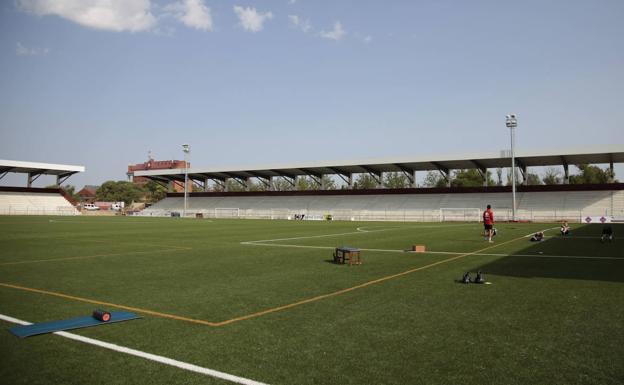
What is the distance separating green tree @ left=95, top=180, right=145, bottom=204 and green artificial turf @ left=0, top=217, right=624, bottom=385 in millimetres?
153787

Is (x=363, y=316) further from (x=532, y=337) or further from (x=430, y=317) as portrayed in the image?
(x=532, y=337)

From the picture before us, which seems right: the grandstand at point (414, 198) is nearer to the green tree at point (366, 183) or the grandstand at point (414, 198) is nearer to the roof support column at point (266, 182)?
the roof support column at point (266, 182)

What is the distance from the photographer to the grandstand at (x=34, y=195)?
246 feet

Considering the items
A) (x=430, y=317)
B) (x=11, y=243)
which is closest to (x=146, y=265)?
(x=430, y=317)

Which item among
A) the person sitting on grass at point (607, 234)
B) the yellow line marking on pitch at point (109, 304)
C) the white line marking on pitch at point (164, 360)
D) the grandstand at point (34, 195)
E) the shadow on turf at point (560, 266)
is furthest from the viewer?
the grandstand at point (34, 195)

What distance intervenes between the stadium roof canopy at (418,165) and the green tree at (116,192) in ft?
257

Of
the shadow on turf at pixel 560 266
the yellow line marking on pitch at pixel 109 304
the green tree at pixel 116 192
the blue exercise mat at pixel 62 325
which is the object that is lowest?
the yellow line marking on pitch at pixel 109 304

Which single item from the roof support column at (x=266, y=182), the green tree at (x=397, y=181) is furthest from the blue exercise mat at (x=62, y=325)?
the green tree at (x=397, y=181)

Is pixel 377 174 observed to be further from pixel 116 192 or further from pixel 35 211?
pixel 116 192

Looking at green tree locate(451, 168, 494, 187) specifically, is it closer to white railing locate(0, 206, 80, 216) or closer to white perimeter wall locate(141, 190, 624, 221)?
white perimeter wall locate(141, 190, 624, 221)

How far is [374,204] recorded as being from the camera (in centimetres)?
6988

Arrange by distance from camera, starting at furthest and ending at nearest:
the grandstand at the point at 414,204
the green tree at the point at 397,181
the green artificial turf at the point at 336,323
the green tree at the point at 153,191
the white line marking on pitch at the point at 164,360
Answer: the green tree at the point at 153,191 < the green tree at the point at 397,181 < the grandstand at the point at 414,204 < the green artificial turf at the point at 336,323 < the white line marking on pitch at the point at 164,360

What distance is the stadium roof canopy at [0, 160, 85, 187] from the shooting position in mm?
74519

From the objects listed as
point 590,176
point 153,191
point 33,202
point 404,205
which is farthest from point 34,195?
point 590,176
